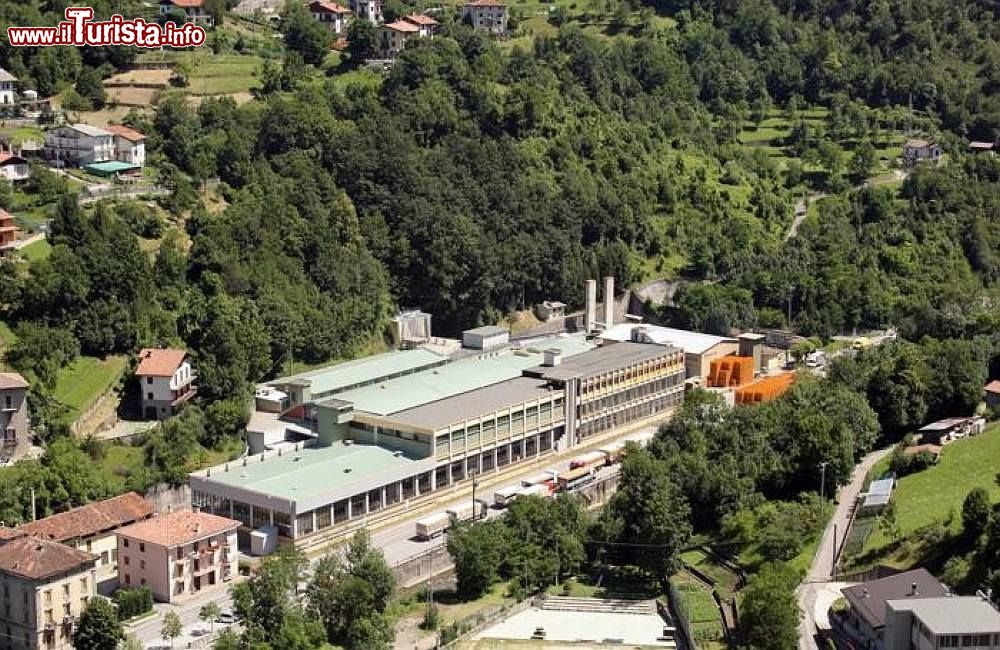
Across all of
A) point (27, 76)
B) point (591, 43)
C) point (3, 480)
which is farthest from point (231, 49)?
point (3, 480)

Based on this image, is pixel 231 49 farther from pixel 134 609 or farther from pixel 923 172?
pixel 134 609

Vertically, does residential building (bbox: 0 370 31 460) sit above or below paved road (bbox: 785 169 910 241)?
below

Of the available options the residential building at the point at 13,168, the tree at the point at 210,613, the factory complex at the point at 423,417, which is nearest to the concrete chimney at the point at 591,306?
the factory complex at the point at 423,417

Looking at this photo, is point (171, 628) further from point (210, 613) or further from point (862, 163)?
point (862, 163)

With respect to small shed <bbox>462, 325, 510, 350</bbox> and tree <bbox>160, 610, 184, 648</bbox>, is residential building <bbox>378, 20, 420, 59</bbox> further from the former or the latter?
tree <bbox>160, 610, 184, 648</bbox>

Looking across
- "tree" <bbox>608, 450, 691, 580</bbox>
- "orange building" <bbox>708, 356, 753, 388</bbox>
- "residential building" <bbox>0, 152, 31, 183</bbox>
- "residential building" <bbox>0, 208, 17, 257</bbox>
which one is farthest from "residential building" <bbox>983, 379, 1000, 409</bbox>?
"residential building" <bbox>0, 152, 31, 183</bbox>

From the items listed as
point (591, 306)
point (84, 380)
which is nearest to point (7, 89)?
point (84, 380)
